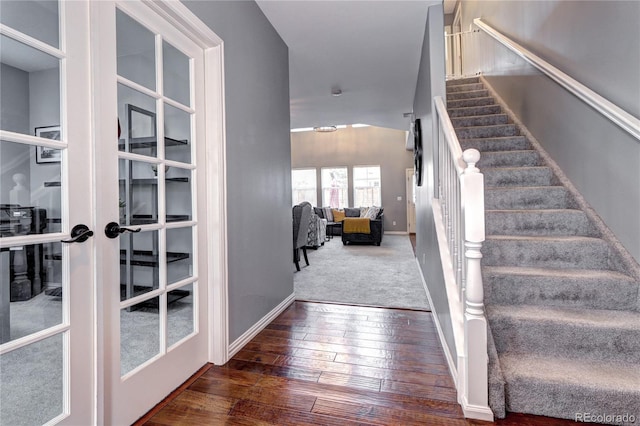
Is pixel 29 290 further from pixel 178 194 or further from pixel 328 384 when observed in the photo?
pixel 328 384

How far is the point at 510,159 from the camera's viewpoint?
2898 mm

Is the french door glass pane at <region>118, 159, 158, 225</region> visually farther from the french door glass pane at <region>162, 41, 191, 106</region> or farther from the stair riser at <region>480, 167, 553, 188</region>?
the stair riser at <region>480, 167, 553, 188</region>

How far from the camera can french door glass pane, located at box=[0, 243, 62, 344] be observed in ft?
3.35

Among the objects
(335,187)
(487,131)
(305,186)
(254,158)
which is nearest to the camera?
(254,158)

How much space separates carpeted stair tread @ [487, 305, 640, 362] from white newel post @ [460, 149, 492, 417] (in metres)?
0.32

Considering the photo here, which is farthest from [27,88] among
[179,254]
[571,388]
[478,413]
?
[571,388]

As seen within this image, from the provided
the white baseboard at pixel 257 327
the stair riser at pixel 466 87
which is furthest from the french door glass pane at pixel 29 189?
the stair riser at pixel 466 87

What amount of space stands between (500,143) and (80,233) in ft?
11.4

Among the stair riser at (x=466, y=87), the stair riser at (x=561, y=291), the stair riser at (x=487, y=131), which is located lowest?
the stair riser at (x=561, y=291)

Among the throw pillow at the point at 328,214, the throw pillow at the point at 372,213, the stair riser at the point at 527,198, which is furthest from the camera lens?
the throw pillow at the point at 328,214

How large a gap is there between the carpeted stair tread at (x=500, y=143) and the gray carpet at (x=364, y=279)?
5.49 feet

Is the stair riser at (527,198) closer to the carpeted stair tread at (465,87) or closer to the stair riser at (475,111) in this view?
the stair riser at (475,111)

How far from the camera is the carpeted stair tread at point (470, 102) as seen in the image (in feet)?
13.4

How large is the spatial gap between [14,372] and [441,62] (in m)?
3.07
